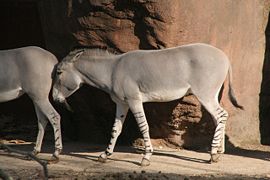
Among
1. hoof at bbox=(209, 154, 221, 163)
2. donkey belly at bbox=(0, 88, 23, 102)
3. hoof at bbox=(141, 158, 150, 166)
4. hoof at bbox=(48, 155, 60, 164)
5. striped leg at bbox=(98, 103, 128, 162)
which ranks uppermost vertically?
donkey belly at bbox=(0, 88, 23, 102)

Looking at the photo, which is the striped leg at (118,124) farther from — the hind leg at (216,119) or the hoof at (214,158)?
the hoof at (214,158)

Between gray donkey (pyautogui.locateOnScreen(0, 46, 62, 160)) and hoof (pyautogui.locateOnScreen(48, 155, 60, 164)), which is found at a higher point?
gray donkey (pyautogui.locateOnScreen(0, 46, 62, 160))

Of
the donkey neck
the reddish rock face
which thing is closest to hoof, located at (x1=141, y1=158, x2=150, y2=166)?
the donkey neck

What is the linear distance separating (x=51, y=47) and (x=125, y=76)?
1587 mm

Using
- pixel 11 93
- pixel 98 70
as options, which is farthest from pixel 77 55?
pixel 11 93

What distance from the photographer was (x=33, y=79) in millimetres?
7527

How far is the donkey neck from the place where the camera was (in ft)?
25.0

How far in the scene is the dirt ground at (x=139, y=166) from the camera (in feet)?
21.6

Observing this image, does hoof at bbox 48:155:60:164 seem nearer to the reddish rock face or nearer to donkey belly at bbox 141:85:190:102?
donkey belly at bbox 141:85:190:102

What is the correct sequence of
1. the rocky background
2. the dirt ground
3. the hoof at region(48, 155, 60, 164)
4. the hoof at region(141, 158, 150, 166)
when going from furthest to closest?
1. the rocky background
2. the hoof at region(48, 155, 60, 164)
3. the hoof at region(141, 158, 150, 166)
4. the dirt ground

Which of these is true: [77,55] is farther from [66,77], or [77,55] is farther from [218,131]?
[218,131]

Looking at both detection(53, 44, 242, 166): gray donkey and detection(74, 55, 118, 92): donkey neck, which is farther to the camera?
detection(74, 55, 118, 92): donkey neck

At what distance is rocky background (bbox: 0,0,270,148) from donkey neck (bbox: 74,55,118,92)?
29cm

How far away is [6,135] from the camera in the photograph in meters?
10.0
